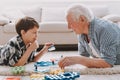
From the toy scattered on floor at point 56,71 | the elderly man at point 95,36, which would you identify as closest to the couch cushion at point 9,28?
the elderly man at point 95,36

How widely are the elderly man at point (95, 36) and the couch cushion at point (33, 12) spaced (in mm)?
2932

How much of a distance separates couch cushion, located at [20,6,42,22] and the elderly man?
9.62 ft

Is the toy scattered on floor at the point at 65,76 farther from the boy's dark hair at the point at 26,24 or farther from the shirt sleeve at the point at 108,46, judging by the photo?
the boy's dark hair at the point at 26,24

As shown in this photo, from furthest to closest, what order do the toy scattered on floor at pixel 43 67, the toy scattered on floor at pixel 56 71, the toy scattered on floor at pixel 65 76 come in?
the toy scattered on floor at pixel 43 67 → the toy scattered on floor at pixel 56 71 → the toy scattered on floor at pixel 65 76

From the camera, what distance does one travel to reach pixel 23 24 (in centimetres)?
256

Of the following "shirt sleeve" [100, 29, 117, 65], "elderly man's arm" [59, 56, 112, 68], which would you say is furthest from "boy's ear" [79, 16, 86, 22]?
"elderly man's arm" [59, 56, 112, 68]

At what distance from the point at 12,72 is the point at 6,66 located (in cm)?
40

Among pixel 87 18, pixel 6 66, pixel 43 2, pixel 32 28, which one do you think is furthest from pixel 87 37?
pixel 43 2

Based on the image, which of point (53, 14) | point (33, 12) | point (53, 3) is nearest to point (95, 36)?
point (53, 14)

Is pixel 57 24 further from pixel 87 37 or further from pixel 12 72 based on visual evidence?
pixel 12 72

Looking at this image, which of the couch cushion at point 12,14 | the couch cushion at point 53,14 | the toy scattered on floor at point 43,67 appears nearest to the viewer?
the toy scattered on floor at point 43,67

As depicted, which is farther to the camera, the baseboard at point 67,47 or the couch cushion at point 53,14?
the couch cushion at point 53,14

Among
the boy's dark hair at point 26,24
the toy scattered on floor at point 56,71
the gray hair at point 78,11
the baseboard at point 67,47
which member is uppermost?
the gray hair at point 78,11

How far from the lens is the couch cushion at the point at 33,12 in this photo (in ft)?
16.8
